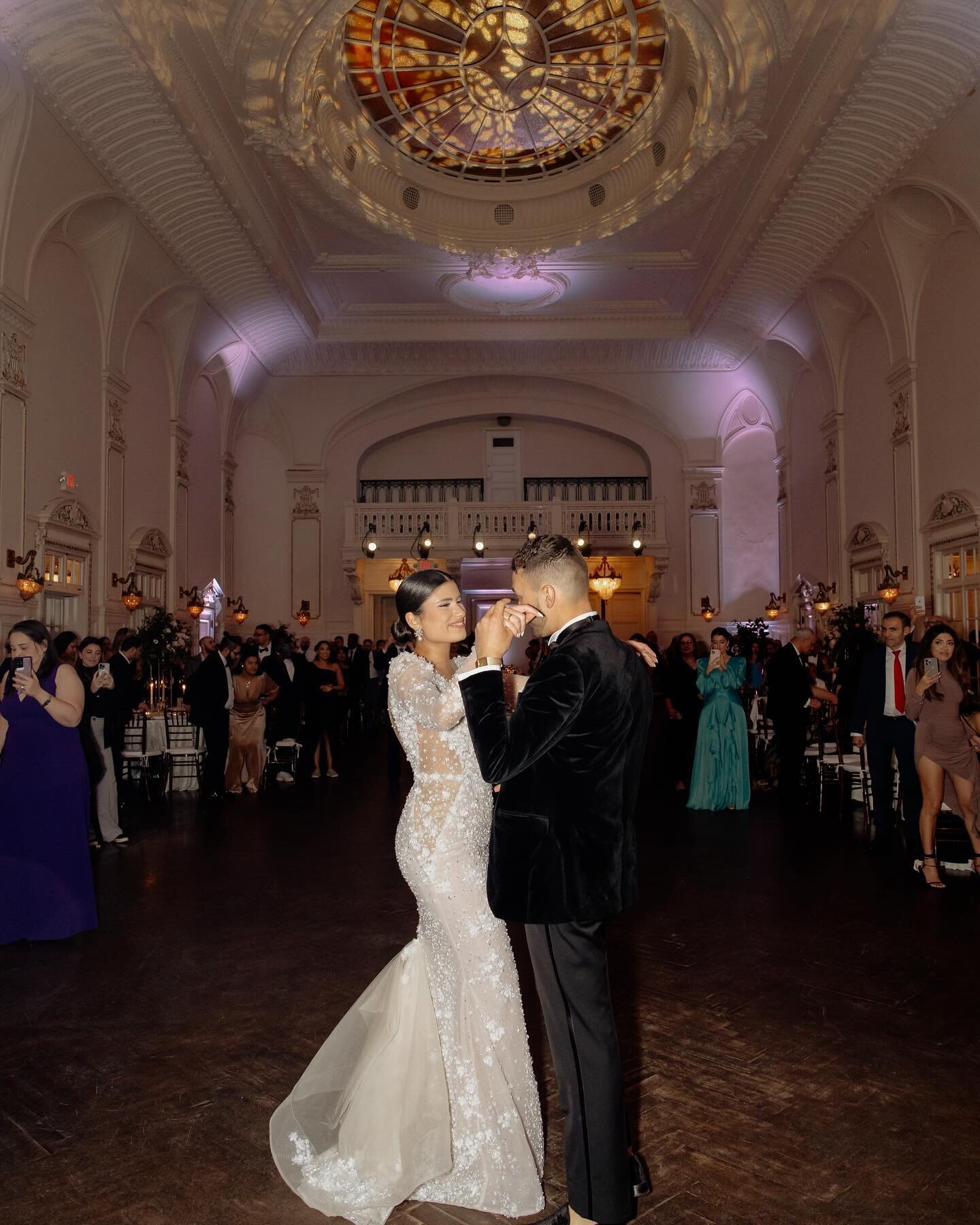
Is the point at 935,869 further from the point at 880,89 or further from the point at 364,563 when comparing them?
the point at 364,563

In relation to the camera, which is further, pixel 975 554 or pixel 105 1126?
pixel 975 554

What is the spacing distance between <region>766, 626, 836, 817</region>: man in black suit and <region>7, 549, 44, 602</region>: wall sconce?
7412 mm

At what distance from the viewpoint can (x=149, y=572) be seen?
549 inches

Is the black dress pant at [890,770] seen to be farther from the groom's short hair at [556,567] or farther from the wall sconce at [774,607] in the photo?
the wall sconce at [774,607]

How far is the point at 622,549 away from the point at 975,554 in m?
9.83

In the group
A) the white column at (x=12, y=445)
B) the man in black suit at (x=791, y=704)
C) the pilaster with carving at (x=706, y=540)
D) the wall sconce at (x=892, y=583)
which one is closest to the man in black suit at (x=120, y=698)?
the white column at (x=12, y=445)

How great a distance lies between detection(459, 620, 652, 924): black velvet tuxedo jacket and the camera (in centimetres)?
218

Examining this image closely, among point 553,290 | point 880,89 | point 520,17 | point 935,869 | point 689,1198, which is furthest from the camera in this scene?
point 553,290

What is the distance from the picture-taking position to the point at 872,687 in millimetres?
6746

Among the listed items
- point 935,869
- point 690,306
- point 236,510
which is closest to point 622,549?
point 690,306

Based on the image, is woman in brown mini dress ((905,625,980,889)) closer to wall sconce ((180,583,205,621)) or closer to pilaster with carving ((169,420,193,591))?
pilaster with carving ((169,420,193,591))

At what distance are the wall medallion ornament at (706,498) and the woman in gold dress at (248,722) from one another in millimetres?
12455

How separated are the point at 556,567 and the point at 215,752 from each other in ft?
25.0

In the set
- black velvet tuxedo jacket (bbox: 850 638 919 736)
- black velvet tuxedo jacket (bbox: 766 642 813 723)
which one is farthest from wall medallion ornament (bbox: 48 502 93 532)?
black velvet tuxedo jacket (bbox: 850 638 919 736)
